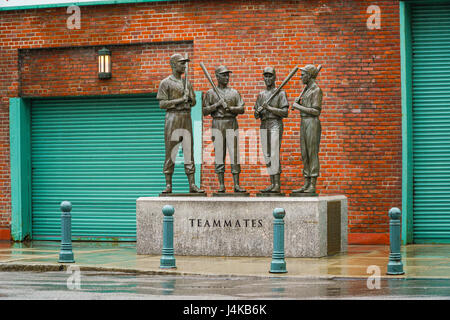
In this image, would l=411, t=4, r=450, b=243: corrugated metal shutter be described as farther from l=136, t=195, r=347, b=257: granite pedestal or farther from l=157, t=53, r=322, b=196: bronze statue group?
l=157, t=53, r=322, b=196: bronze statue group

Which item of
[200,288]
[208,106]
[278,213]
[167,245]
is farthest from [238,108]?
[200,288]

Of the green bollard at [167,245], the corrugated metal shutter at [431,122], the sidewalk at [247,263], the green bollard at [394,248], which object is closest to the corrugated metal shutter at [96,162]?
the sidewalk at [247,263]

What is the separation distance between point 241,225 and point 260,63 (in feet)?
16.1

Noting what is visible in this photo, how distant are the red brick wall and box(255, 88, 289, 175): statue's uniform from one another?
293 centimetres

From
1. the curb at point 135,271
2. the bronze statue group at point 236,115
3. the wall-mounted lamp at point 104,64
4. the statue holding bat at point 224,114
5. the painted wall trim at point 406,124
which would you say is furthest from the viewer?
the wall-mounted lamp at point 104,64

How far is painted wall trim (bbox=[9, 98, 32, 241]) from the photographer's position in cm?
2191

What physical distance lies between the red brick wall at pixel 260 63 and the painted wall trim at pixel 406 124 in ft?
0.76

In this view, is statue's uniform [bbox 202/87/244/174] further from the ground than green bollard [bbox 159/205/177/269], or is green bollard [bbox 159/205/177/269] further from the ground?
statue's uniform [bbox 202/87/244/174]

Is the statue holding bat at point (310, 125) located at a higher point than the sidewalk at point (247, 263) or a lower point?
higher

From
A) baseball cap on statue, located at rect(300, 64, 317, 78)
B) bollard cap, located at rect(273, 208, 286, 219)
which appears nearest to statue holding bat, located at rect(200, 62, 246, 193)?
baseball cap on statue, located at rect(300, 64, 317, 78)

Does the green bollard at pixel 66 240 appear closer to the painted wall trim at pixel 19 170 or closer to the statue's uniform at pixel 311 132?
the statue's uniform at pixel 311 132

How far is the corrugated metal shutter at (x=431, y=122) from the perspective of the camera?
63.7 ft

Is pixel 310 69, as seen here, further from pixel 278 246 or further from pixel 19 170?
pixel 19 170
